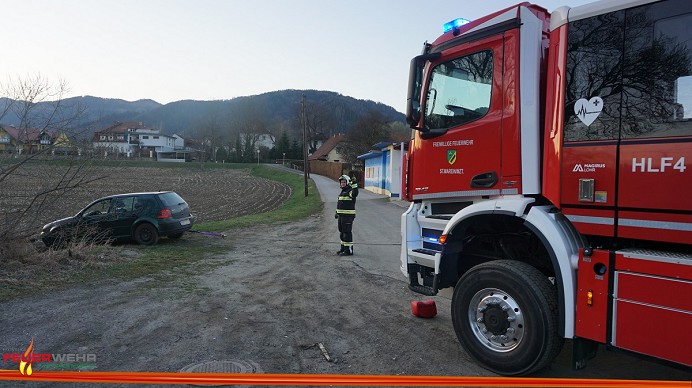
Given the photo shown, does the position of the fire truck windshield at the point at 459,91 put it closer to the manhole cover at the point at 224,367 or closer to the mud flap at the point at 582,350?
the mud flap at the point at 582,350

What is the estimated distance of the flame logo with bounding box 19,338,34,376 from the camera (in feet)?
12.9

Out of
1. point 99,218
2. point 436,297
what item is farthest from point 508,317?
point 99,218

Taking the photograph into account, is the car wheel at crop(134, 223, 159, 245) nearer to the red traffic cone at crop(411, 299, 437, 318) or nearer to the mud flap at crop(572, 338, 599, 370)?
the red traffic cone at crop(411, 299, 437, 318)

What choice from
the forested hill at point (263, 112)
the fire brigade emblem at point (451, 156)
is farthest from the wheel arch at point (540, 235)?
the forested hill at point (263, 112)

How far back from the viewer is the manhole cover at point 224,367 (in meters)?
3.97

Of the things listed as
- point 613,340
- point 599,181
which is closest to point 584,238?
point 599,181

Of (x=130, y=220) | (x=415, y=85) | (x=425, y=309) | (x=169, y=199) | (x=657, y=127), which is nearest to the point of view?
(x=657, y=127)

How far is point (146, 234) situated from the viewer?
11562mm

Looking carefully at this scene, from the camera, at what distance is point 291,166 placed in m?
81.2

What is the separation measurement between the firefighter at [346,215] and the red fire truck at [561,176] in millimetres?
5411

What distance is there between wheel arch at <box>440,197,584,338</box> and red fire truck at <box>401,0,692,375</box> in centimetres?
1

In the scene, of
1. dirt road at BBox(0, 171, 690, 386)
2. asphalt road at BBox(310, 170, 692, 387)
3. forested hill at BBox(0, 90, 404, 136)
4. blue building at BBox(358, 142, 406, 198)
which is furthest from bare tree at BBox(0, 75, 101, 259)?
forested hill at BBox(0, 90, 404, 136)

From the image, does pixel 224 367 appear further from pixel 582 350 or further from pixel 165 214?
pixel 165 214

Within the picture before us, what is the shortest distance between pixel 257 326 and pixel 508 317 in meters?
2.77
